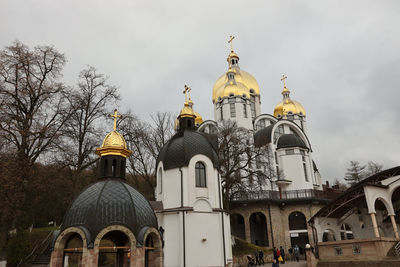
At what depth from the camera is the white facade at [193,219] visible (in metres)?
16.6

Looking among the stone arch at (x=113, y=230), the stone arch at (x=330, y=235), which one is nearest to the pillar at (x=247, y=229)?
the stone arch at (x=330, y=235)

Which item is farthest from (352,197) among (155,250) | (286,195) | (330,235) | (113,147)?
(113,147)

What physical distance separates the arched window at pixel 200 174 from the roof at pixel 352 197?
7.28 metres

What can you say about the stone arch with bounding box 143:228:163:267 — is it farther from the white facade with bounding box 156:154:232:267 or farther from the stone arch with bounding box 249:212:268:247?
the stone arch with bounding box 249:212:268:247

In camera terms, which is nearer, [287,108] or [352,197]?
[352,197]

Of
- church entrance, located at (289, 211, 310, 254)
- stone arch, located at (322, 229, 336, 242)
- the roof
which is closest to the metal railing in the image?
church entrance, located at (289, 211, 310, 254)

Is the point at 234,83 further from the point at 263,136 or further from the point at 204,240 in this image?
the point at 204,240

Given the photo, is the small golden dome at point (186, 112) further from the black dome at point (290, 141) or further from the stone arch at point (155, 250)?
the black dome at point (290, 141)

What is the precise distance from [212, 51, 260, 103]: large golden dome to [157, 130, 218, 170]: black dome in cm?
1767

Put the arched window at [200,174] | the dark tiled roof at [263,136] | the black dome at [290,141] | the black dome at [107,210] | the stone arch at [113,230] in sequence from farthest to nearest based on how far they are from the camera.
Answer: the black dome at [290,141] → the dark tiled roof at [263,136] → the arched window at [200,174] → the black dome at [107,210] → the stone arch at [113,230]

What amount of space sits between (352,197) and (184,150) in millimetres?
9585

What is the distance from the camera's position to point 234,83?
1452 inches

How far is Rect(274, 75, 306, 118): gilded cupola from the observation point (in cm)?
4344

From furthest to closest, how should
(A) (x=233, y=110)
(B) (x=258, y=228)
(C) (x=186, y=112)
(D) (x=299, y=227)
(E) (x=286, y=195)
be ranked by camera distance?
1. (A) (x=233, y=110)
2. (B) (x=258, y=228)
3. (E) (x=286, y=195)
4. (D) (x=299, y=227)
5. (C) (x=186, y=112)
